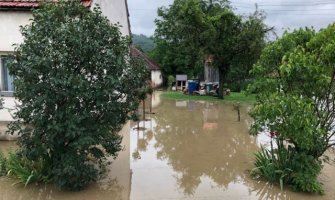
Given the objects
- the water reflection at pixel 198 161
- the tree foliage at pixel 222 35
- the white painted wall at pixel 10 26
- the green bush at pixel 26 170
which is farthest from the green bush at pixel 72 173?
the tree foliage at pixel 222 35

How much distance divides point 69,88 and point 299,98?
16.7ft

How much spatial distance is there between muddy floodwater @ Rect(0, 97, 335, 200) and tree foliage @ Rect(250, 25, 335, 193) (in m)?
0.75

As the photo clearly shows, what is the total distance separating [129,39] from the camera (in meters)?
9.59

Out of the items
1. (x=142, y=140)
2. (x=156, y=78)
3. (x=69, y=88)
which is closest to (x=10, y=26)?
(x=142, y=140)

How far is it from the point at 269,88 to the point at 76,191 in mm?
5197

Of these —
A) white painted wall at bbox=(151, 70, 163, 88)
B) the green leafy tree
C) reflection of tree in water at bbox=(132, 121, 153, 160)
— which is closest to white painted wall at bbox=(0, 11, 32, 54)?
the green leafy tree

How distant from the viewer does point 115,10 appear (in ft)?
61.4

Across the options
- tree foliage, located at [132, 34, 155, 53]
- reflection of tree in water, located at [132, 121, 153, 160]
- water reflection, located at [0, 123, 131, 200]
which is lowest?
water reflection, located at [0, 123, 131, 200]

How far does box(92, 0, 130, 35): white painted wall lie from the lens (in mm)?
16227

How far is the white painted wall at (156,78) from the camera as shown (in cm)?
3744

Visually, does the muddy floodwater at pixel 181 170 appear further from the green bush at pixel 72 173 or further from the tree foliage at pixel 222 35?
the tree foliage at pixel 222 35

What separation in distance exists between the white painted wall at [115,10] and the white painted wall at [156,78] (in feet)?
48.7

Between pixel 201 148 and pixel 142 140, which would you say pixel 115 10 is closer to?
pixel 142 140

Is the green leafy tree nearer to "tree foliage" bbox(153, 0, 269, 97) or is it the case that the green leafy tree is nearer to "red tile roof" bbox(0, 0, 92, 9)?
"red tile roof" bbox(0, 0, 92, 9)
